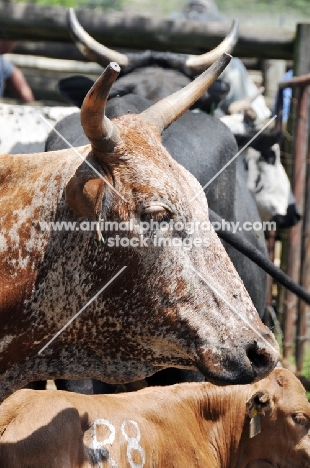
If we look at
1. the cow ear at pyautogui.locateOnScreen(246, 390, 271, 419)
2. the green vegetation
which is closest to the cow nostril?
the cow ear at pyautogui.locateOnScreen(246, 390, 271, 419)

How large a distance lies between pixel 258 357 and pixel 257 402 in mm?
1443

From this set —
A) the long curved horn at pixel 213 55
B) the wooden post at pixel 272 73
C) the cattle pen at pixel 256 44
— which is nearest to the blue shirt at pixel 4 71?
the cattle pen at pixel 256 44

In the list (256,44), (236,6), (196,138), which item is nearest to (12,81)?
(256,44)

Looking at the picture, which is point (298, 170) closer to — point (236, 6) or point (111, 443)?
point (111, 443)

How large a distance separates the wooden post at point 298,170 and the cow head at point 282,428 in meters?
2.79

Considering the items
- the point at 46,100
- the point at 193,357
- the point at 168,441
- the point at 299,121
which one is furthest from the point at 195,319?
the point at 46,100

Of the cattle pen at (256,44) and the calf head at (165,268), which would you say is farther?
the cattle pen at (256,44)

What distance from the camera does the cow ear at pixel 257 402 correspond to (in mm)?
4125

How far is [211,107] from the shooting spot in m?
6.20

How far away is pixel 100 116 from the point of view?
2.65m

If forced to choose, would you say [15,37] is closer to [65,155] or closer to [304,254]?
[304,254]

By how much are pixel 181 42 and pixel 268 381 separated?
3425 millimetres

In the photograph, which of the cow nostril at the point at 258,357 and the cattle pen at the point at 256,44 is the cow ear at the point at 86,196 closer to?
the cow nostril at the point at 258,357

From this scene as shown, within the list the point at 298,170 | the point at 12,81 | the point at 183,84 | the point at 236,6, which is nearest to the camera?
the point at 183,84
